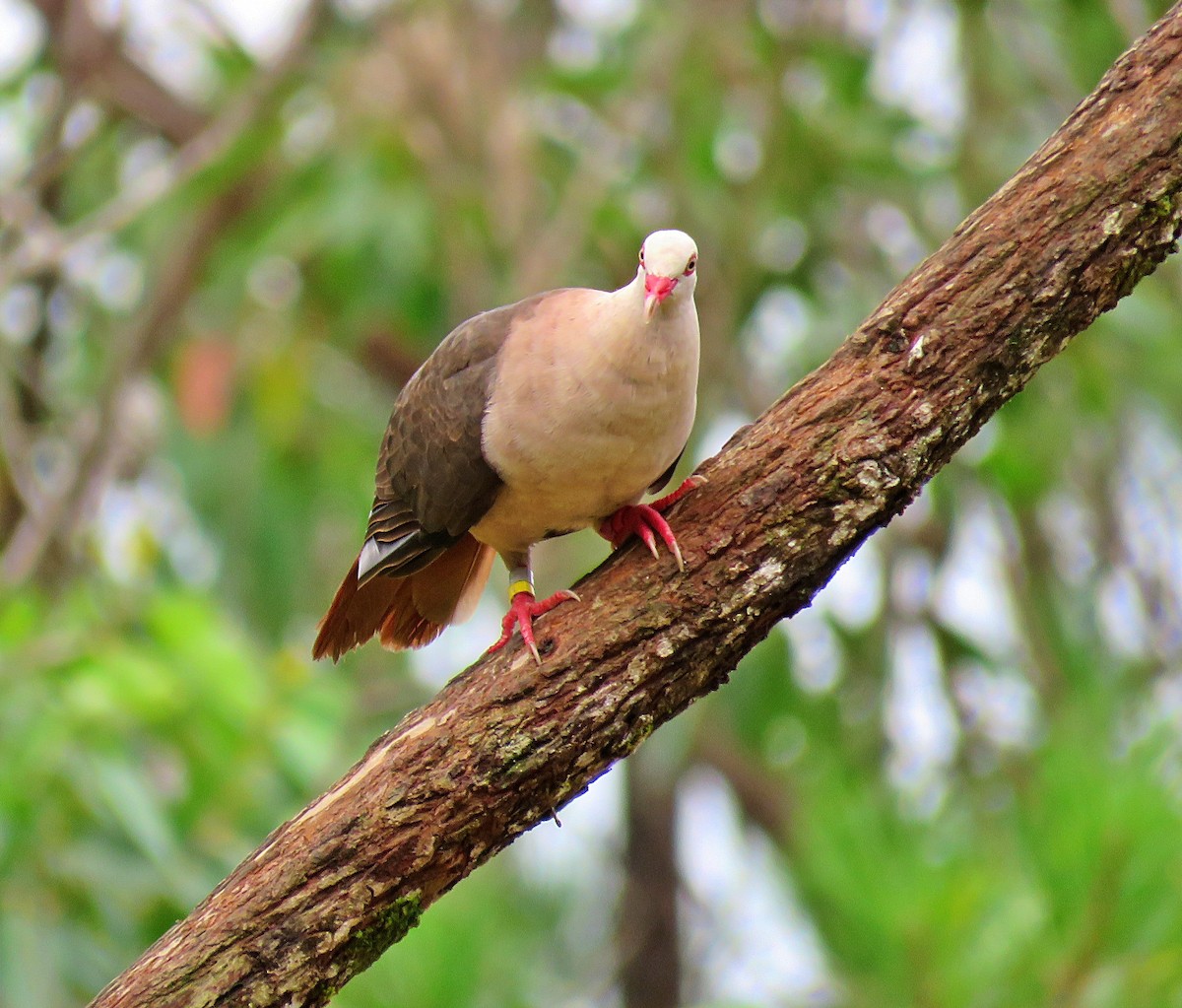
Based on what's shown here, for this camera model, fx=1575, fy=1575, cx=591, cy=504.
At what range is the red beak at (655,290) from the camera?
10.9 ft

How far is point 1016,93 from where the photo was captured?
773 centimetres

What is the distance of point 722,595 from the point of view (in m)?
2.95

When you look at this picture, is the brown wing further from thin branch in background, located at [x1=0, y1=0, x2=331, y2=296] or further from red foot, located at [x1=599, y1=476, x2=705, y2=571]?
thin branch in background, located at [x1=0, y1=0, x2=331, y2=296]

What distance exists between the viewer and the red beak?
3.32 meters

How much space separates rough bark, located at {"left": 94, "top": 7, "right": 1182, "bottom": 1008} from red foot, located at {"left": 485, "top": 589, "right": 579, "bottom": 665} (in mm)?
38

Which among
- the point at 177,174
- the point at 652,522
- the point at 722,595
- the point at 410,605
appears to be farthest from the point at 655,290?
the point at 177,174

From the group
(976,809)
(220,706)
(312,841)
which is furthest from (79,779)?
(976,809)

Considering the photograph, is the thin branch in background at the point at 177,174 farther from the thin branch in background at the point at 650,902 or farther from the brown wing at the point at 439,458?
the thin branch in background at the point at 650,902

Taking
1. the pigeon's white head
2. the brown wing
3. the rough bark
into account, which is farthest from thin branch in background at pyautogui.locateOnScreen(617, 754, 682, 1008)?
the rough bark

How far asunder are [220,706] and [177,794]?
0.64m

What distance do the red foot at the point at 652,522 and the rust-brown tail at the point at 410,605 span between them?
856 millimetres

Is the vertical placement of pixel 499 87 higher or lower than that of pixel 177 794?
higher

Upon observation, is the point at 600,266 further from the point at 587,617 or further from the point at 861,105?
the point at 587,617

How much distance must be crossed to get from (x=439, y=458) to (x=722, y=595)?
3.49 ft
